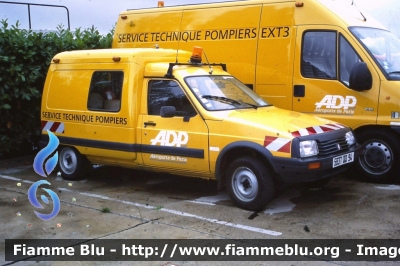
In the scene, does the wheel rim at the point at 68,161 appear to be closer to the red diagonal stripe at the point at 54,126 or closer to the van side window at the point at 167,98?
the red diagonal stripe at the point at 54,126

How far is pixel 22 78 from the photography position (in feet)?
30.2

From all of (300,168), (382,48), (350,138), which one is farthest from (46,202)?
(382,48)

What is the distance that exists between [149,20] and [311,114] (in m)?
3.72

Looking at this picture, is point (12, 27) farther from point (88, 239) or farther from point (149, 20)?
point (88, 239)

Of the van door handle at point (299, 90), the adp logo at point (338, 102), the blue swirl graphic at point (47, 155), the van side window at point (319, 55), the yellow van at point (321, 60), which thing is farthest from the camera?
the van door handle at point (299, 90)

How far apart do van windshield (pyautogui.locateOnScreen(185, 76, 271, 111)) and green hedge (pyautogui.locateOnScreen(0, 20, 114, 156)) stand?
3.80 m

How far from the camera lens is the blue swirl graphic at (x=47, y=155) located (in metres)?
6.66

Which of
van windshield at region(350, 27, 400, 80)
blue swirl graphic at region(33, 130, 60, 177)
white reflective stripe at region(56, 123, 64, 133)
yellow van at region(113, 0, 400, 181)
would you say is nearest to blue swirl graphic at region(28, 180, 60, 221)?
blue swirl graphic at region(33, 130, 60, 177)

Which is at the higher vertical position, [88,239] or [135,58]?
[135,58]

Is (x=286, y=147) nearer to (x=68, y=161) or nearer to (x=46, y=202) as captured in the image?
(x=46, y=202)

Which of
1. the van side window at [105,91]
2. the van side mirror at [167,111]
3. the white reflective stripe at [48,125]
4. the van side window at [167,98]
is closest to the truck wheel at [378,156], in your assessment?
the van side window at [167,98]

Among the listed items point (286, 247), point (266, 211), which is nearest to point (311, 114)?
point (266, 211)

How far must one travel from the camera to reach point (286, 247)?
5.14m

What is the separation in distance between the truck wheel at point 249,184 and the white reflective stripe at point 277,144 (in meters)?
0.27
